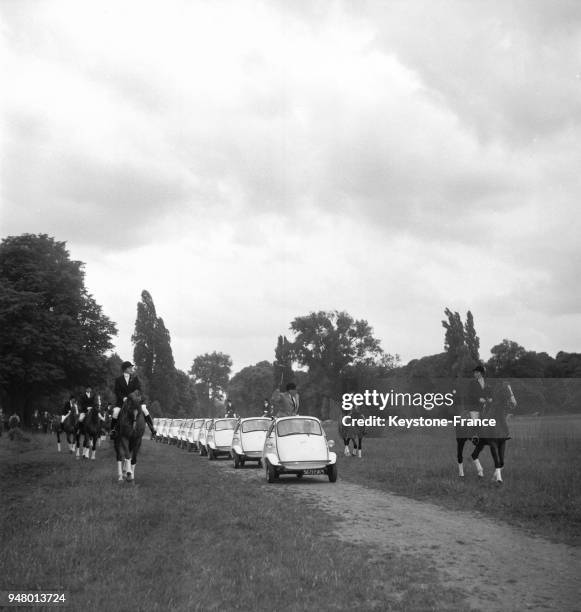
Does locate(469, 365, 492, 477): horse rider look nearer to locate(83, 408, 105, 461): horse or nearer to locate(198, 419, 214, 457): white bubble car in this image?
locate(83, 408, 105, 461): horse

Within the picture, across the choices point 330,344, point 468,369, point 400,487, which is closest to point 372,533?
point 400,487

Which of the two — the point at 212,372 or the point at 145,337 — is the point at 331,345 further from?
the point at 212,372

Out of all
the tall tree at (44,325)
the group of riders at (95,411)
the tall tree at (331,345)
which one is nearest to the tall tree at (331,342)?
the tall tree at (331,345)

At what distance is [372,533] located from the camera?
10070mm

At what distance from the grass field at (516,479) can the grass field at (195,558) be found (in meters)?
2.84

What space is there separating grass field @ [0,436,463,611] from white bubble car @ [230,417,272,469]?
1022 cm

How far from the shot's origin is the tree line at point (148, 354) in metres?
51.8

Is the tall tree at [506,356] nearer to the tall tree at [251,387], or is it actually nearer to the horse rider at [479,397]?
the tall tree at [251,387]

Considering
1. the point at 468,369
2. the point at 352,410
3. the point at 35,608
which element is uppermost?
the point at 468,369

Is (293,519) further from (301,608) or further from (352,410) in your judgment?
(352,410)

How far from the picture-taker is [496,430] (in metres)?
16.0

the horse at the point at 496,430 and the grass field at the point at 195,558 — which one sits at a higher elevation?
the horse at the point at 496,430

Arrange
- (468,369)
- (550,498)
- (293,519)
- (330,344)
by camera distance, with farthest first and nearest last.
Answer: (330,344) → (468,369) → (550,498) → (293,519)

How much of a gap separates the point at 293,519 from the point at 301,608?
5.00 metres
